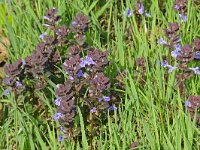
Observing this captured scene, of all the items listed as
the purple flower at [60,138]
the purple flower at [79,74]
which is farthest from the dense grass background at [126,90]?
the purple flower at [79,74]

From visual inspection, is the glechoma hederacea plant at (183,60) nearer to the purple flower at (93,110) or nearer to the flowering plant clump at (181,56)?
the flowering plant clump at (181,56)

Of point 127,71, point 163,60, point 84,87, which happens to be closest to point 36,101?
point 84,87

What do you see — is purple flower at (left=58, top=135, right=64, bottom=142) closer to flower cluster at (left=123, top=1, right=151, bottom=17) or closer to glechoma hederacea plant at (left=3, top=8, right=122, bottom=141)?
glechoma hederacea plant at (left=3, top=8, right=122, bottom=141)

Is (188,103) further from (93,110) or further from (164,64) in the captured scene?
(93,110)

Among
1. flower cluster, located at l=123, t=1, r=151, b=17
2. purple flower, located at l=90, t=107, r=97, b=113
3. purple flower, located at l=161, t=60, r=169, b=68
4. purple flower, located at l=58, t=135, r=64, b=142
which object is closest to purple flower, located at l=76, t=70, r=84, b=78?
purple flower, located at l=90, t=107, r=97, b=113

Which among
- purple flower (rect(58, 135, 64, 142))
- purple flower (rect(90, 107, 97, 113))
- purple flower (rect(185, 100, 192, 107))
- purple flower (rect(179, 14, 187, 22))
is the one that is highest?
purple flower (rect(179, 14, 187, 22))
